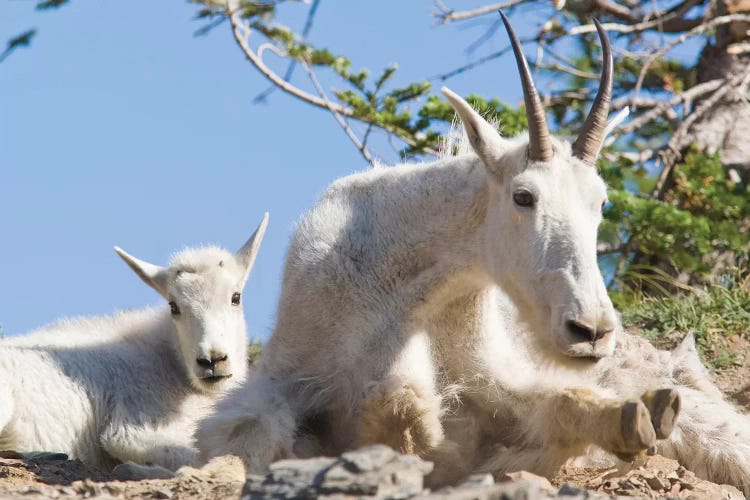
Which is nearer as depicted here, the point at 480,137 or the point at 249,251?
the point at 480,137

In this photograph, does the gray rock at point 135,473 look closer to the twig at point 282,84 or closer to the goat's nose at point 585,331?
the goat's nose at point 585,331

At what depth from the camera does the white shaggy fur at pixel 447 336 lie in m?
5.24

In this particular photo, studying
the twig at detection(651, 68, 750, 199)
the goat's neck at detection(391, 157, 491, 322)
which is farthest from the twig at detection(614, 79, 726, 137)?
the goat's neck at detection(391, 157, 491, 322)

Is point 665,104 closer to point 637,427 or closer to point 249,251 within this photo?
point 249,251

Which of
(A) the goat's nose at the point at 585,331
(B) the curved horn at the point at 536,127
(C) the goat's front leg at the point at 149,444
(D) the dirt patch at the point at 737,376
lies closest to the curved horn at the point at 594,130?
(B) the curved horn at the point at 536,127

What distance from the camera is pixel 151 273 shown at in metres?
8.43

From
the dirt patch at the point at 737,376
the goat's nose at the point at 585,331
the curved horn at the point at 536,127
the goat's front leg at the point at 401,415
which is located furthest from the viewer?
the dirt patch at the point at 737,376

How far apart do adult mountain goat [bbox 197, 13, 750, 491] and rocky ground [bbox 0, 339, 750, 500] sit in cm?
36

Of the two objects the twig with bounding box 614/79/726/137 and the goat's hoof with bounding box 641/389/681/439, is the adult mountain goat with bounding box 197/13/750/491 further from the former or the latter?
the twig with bounding box 614/79/726/137

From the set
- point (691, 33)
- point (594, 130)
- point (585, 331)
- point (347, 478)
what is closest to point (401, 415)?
point (585, 331)

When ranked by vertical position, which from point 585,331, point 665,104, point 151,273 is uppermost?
point 665,104

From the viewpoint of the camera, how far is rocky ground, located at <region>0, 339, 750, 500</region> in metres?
3.56

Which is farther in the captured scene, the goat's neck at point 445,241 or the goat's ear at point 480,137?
the goat's neck at point 445,241

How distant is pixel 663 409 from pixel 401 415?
1.27 m
